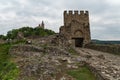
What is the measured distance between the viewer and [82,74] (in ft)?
72.6

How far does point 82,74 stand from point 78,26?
1352 inches

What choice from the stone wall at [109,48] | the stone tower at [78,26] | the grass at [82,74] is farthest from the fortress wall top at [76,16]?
the grass at [82,74]

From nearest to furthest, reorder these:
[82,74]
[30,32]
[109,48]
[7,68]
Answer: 1. [82,74]
2. [7,68]
3. [109,48]
4. [30,32]

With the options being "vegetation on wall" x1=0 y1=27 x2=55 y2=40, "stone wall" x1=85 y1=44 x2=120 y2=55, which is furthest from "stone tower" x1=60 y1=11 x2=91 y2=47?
"vegetation on wall" x1=0 y1=27 x2=55 y2=40

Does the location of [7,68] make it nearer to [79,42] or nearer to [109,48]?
[109,48]

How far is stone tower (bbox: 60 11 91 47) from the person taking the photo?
55.8 meters

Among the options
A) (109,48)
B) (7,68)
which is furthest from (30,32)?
(7,68)

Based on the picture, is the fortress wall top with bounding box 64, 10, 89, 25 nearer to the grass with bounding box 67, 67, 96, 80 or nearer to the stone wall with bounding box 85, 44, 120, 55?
the stone wall with bounding box 85, 44, 120, 55

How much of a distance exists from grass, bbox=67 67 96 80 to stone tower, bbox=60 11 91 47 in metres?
32.0

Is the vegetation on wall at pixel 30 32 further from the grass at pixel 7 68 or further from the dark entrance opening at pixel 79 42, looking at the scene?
the grass at pixel 7 68

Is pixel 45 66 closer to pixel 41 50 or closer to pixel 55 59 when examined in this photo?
pixel 55 59

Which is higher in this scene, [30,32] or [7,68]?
[30,32]

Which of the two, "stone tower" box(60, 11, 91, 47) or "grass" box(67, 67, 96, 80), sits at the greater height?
"stone tower" box(60, 11, 91, 47)

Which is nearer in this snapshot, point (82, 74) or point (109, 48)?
point (82, 74)
